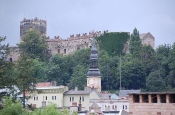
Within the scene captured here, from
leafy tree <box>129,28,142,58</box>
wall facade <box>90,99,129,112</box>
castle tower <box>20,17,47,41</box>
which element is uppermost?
castle tower <box>20,17,47,41</box>

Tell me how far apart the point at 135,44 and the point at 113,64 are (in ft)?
16.6

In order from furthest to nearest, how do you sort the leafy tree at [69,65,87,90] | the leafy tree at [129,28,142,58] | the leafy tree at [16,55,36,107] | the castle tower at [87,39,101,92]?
the leafy tree at [129,28,142,58] → the leafy tree at [69,65,87,90] → the castle tower at [87,39,101,92] → the leafy tree at [16,55,36,107]

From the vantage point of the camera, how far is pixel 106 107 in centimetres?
10656

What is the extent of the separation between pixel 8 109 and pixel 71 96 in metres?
53.0

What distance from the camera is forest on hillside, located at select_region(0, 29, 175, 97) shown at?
13250 cm

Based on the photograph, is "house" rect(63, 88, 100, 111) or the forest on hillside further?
the forest on hillside

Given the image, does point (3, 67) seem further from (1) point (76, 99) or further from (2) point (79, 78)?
(2) point (79, 78)

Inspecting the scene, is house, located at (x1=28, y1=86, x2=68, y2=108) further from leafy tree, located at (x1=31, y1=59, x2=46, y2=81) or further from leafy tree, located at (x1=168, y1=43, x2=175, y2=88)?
leafy tree, located at (x1=31, y1=59, x2=46, y2=81)

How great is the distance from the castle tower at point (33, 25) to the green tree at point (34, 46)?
11087mm

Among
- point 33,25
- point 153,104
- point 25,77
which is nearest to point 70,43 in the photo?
point 33,25

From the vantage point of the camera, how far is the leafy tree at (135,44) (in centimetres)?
14050

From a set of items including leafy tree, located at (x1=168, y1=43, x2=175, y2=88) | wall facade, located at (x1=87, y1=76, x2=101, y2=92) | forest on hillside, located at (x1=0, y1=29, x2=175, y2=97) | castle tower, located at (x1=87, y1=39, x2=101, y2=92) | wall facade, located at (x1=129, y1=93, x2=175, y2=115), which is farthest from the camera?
forest on hillside, located at (x1=0, y1=29, x2=175, y2=97)

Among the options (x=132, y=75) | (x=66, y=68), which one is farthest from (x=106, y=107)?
(x=66, y=68)

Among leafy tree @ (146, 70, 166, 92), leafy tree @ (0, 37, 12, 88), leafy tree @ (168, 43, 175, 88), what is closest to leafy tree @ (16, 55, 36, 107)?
leafy tree @ (0, 37, 12, 88)
